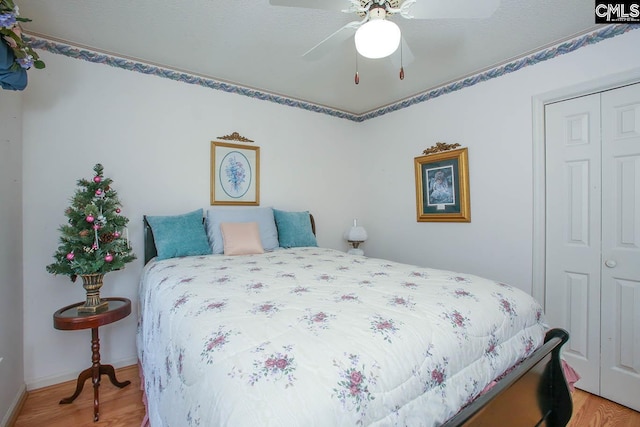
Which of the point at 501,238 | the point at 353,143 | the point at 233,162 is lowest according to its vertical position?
the point at 501,238

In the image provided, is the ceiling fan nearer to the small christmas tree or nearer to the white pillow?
the small christmas tree

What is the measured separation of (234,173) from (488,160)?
2411mm

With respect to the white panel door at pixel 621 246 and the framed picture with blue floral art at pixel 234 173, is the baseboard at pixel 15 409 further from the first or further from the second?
the white panel door at pixel 621 246

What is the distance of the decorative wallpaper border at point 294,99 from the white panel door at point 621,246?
0.43 m

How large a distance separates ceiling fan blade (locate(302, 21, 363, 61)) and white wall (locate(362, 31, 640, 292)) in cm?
162

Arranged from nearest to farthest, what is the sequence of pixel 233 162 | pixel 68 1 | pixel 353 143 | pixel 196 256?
1. pixel 68 1
2. pixel 196 256
3. pixel 233 162
4. pixel 353 143

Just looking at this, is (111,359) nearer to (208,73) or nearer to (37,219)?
(37,219)

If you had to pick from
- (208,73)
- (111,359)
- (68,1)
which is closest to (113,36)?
(68,1)

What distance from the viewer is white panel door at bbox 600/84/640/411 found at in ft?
6.44

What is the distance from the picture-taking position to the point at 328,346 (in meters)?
0.81

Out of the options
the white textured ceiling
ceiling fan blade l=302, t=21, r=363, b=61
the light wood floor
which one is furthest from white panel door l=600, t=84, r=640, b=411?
ceiling fan blade l=302, t=21, r=363, b=61

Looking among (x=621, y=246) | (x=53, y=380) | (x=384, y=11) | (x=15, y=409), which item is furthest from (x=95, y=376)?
(x=621, y=246)

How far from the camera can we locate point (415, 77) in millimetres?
2859

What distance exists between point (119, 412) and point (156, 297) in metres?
0.93
